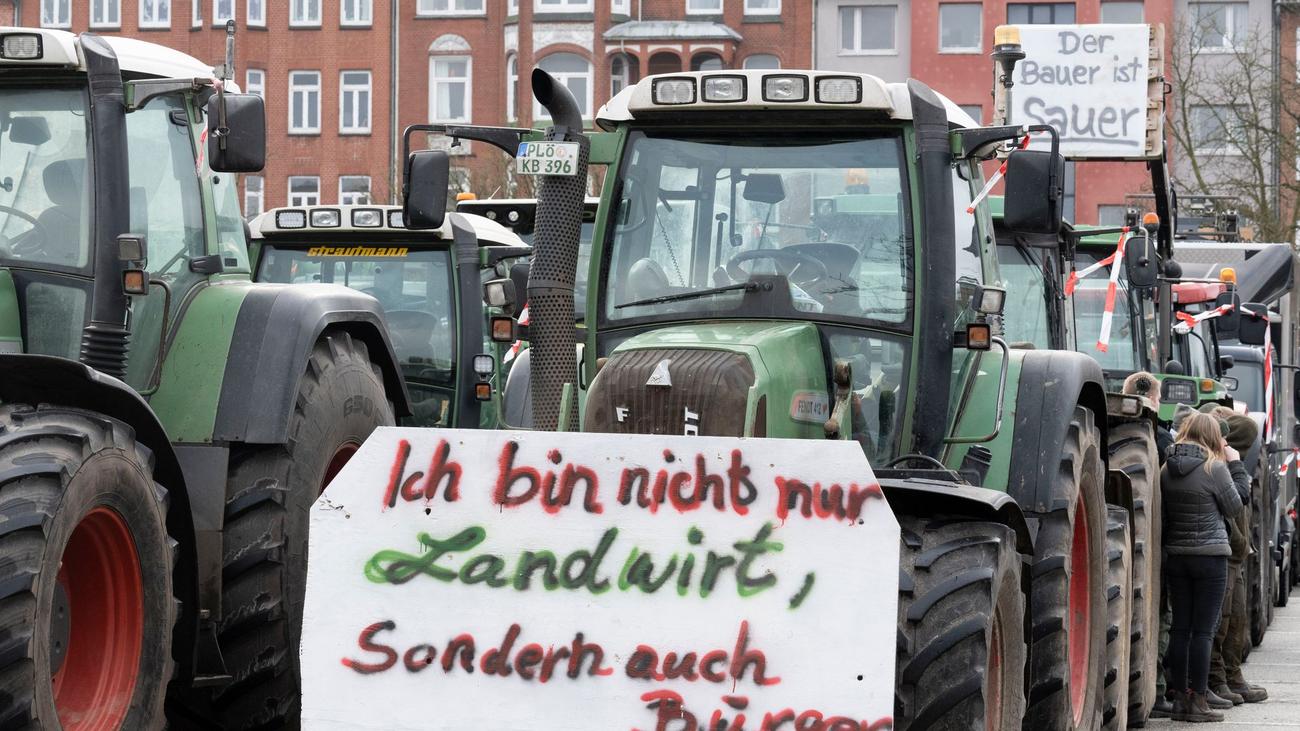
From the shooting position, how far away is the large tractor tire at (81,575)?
18.8 ft

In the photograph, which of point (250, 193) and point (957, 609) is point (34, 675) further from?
point (250, 193)

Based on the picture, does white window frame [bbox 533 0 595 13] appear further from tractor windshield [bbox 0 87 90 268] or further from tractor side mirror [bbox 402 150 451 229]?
tractor side mirror [bbox 402 150 451 229]

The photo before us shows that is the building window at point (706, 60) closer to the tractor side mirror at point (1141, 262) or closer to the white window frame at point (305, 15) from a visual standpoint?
the white window frame at point (305, 15)

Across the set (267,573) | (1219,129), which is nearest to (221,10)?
(1219,129)

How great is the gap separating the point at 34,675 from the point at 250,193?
54278mm

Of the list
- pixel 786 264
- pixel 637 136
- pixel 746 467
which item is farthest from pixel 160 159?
pixel 746 467

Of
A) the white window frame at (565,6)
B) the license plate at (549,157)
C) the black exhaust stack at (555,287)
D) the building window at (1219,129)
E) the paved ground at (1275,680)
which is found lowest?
the paved ground at (1275,680)

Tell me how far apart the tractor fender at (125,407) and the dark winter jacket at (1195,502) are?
20.4 feet

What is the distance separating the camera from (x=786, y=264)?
289 inches

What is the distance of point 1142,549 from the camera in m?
10.3

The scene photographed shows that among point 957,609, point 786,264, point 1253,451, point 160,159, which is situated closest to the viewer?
point 957,609

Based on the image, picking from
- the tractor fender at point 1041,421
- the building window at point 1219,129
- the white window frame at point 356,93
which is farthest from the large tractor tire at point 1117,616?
the white window frame at point 356,93

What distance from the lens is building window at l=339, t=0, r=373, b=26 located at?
5822 cm

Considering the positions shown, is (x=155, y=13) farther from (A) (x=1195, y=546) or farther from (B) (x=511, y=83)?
(A) (x=1195, y=546)
